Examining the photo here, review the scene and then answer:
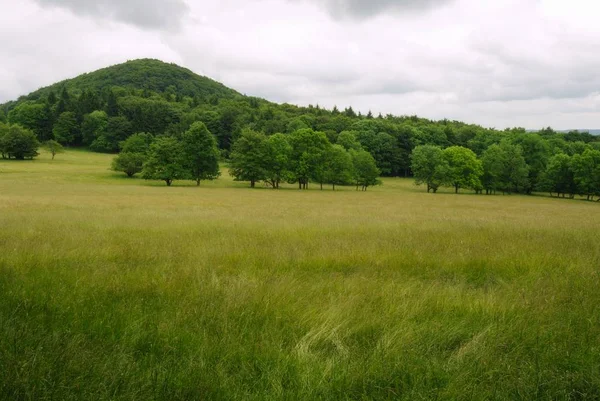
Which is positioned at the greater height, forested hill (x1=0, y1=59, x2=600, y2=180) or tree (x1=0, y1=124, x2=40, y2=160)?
forested hill (x1=0, y1=59, x2=600, y2=180)

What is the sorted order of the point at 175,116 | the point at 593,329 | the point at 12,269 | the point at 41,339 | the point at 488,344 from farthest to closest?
the point at 175,116 → the point at 12,269 → the point at 593,329 → the point at 488,344 → the point at 41,339

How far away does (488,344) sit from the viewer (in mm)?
3838

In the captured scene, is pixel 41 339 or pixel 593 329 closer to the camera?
pixel 41 339

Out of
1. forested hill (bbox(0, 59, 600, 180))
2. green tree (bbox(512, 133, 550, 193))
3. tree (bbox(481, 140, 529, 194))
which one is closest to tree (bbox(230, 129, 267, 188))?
forested hill (bbox(0, 59, 600, 180))

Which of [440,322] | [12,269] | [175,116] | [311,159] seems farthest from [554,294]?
[175,116]

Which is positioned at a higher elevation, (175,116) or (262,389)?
(175,116)

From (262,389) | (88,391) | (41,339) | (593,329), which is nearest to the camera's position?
(88,391)

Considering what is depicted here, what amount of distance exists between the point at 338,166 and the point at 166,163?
2966 centimetres

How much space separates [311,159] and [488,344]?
63754mm

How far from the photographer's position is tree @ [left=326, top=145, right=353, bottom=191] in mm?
68062

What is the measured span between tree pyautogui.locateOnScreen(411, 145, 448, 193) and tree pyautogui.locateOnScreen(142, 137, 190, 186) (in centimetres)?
4413

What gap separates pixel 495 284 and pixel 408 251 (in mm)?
2063

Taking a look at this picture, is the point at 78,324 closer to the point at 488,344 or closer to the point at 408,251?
the point at 488,344

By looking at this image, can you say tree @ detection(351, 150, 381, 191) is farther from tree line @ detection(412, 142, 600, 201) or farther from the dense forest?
tree line @ detection(412, 142, 600, 201)
